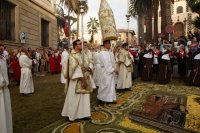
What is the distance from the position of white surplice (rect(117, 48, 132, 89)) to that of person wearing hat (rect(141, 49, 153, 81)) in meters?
3.07

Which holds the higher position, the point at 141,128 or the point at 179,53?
the point at 179,53

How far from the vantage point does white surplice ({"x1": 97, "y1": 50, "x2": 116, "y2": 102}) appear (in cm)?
769

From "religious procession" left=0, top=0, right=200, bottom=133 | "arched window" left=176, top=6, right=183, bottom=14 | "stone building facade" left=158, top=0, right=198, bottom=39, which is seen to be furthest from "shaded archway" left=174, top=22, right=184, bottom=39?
"religious procession" left=0, top=0, right=200, bottom=133

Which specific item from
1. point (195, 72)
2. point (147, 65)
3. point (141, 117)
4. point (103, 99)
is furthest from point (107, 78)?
point (147, 65)

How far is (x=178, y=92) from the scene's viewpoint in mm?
9625

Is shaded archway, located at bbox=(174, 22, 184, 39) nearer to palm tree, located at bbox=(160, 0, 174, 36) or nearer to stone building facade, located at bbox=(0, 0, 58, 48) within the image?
stone building facade, located at bbox=(0, 0, 58, 48)

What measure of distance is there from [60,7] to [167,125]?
95.7ft

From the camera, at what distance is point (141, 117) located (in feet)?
20.1

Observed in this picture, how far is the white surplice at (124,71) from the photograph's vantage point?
995 cm

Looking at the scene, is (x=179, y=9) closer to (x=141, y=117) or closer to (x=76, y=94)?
(x=141, y=117)

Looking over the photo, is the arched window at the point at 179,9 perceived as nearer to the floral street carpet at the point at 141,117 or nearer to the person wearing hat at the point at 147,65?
the person wearing hat at the point at 147,65

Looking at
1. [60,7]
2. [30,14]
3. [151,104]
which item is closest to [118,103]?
[151,104]

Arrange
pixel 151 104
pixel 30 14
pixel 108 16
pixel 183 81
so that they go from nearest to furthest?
pixel 151 104, pixel 108 16, pixel 183 81, pixel 30 14

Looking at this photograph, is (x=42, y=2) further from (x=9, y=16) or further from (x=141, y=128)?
(x=141, y=128)
